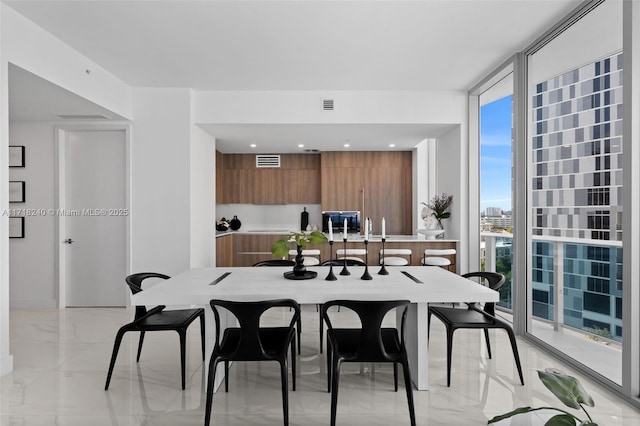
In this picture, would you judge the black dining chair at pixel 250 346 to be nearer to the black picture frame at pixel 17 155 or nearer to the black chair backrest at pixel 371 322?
the black chair backrest at pixel 371 322

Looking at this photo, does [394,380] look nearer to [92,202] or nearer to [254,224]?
[92,202]

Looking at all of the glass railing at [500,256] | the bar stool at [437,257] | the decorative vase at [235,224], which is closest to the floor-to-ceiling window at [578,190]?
the glass railing at [500,256]

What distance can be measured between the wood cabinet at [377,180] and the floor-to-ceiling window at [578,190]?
367 cm

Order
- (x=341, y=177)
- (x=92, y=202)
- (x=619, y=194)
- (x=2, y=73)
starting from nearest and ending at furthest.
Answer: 1. (x=619, y=194)
2. (x=2, y=73)
3. (x=92, y=202)
4. (x=341, y=177)

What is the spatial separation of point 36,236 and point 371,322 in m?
4.93

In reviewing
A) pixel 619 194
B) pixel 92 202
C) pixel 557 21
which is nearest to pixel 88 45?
pixel 92 202

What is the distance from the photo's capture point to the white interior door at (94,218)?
5.04 m

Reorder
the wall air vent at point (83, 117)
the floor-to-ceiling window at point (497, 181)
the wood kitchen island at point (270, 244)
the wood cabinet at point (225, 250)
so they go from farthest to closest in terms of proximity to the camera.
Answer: the wood cabinet at point (225, 250), the wood kitchen island at point (270, 244), the wall air vent at point (83, 117), the floor-to-ceiling window at point (497, 181)

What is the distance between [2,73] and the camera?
2.98 m

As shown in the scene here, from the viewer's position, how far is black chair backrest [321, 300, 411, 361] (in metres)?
2.16

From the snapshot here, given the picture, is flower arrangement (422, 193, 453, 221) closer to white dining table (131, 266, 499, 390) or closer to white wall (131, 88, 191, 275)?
white dining table (131, 266, 499, 390)

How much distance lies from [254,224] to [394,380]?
568 cm

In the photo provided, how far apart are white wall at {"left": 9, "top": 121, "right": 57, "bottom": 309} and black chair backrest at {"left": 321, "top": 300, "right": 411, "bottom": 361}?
4594mm

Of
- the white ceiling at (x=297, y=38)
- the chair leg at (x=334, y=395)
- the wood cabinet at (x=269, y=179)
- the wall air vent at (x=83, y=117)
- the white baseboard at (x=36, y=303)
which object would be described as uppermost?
the white ceiling at (x=297, y=38)
